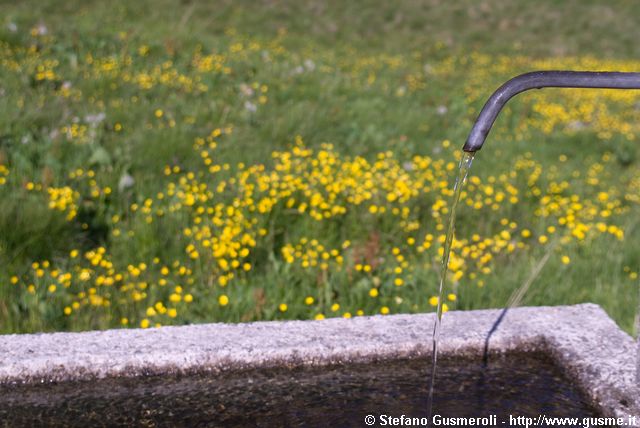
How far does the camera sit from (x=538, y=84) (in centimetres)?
158

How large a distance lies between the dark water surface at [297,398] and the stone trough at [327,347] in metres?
0.03

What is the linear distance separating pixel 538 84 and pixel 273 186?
2477mm

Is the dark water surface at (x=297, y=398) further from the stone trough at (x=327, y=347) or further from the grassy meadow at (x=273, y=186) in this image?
the grassy meadow at (x=273, y=186)

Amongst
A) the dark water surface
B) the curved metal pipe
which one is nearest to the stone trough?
the dark water surface

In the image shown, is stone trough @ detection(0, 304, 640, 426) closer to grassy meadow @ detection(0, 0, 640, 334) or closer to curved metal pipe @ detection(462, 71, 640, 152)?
grassy meadow @ detection(0, 0, 640, 334)

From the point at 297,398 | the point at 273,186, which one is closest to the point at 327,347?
the point at 297,398

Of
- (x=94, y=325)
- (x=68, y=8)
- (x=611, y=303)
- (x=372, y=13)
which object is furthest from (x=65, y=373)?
(x=372, y=13)

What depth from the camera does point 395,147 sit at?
521 cm

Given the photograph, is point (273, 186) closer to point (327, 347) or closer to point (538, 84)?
point (327, 347)

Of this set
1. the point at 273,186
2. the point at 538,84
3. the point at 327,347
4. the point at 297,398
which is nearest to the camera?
the point at 538,84

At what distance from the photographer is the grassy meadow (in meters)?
3.19

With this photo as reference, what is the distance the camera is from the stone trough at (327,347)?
2.18 m

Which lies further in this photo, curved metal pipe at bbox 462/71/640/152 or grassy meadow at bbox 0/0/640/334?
grassy meadow at bbox 0/0/640/334

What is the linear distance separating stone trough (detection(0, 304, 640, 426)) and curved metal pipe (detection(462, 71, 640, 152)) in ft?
3.15
